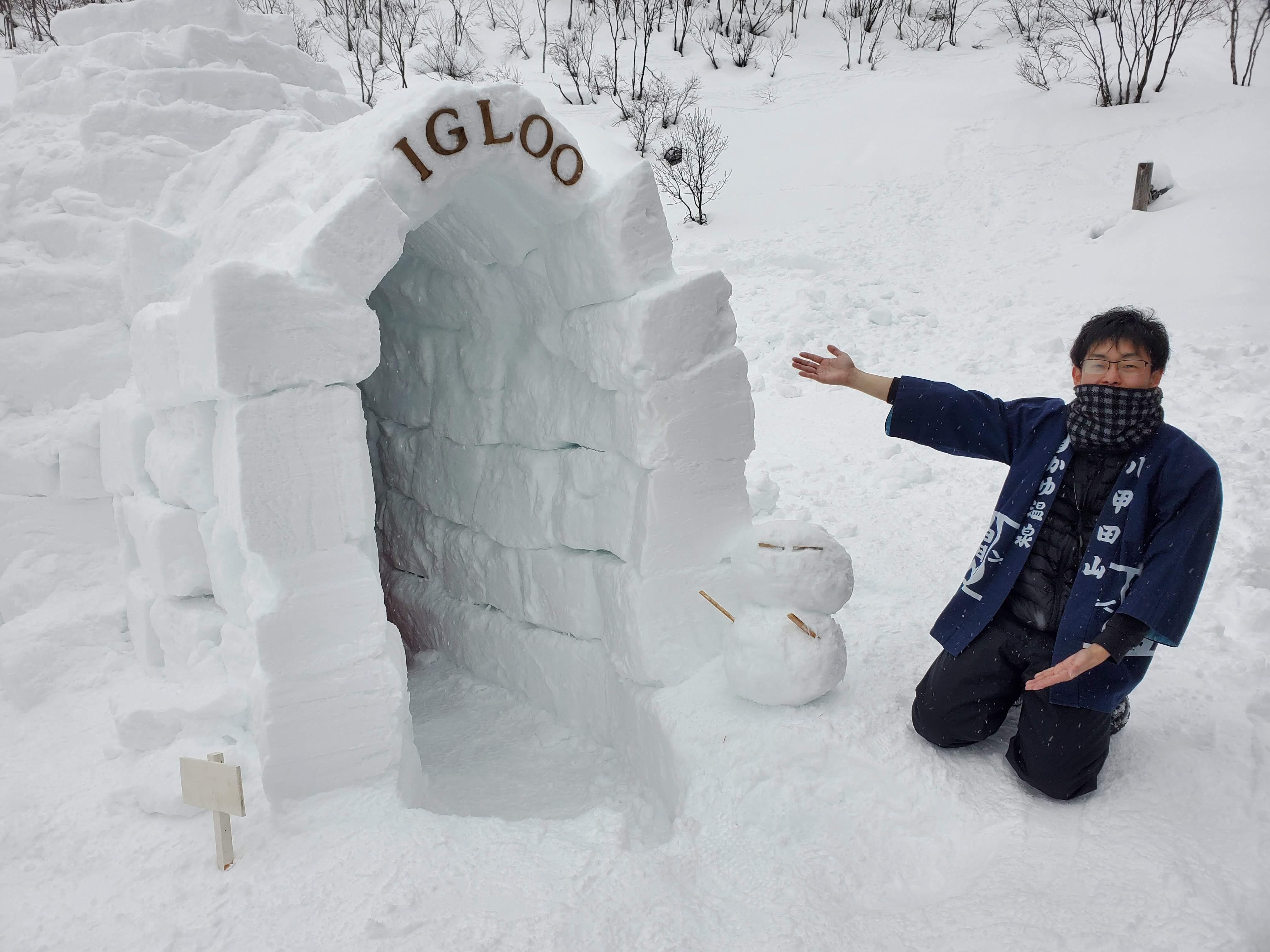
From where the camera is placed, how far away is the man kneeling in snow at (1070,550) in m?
2.03

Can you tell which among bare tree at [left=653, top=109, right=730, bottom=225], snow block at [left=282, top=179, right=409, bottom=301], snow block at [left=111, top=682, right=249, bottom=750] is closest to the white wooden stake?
snow block at [left=111, top=682, right=249, bottom=750]

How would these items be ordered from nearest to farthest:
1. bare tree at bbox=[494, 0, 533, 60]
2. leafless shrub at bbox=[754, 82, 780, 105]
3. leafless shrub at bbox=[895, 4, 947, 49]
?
1. leafless shrub at bbox=[754, 82, 780, 105]
2. leafless shrub at bbox=[895, 4, 947, 49]
3. bare tree at bbox=[494, 0, 533, 60]

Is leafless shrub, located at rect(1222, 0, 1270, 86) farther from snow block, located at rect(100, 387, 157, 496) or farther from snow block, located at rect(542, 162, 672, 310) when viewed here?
snow block, located at rect(100, 387, 157, 496)

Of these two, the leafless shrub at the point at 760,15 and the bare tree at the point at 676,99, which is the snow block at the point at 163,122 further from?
the leafless shrub at the point at 760,15

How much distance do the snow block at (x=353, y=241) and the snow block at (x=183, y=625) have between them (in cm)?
119

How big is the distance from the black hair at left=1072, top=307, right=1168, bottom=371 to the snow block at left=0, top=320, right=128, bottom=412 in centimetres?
361

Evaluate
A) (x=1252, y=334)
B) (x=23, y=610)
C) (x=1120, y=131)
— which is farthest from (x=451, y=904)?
(x=1120, y=131)

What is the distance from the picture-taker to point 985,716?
2.36 metres

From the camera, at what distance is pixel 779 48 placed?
581 inches

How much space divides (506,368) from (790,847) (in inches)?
75.8

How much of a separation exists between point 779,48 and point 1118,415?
47.9ft

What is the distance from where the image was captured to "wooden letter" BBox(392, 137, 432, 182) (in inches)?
91.3

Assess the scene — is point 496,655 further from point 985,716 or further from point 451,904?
point 985,716

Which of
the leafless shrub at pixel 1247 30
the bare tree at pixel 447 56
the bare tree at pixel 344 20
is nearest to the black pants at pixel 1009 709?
the leafless shrub at pixel 1247 30
